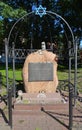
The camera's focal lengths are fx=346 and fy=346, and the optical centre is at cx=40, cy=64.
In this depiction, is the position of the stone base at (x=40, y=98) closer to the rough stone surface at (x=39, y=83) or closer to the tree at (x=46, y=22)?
the rough stone surface at (x=39, y=83)

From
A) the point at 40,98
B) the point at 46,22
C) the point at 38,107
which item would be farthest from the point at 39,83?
the point at 46,22

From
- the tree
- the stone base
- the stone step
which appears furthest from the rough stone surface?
the tree

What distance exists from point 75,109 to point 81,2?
19852mm

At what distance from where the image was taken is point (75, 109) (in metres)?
10.3

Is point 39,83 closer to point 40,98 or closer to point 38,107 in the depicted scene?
point 40,98

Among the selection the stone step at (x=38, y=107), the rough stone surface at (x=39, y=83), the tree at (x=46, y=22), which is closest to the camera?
the stone step at (x=38, y=107)

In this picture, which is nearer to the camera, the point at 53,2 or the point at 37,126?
the point at 37,126

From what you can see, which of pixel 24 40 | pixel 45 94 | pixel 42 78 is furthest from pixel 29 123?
pixel 24 40

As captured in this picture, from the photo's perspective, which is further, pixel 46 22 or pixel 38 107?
pixel 46 22

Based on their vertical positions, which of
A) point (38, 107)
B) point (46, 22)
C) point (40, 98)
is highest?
point (46, 22)

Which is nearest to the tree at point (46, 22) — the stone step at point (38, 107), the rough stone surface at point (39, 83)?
the rough stone surface at point (39, 83)

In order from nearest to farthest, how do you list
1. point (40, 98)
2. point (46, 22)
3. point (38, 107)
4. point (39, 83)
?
point (38, 107) < point (40, 98) < point (39, 83) < point (46, 22)

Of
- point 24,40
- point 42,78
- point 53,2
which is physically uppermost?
point 53,2

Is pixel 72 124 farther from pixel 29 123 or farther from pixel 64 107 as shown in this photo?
pixel 64 107
